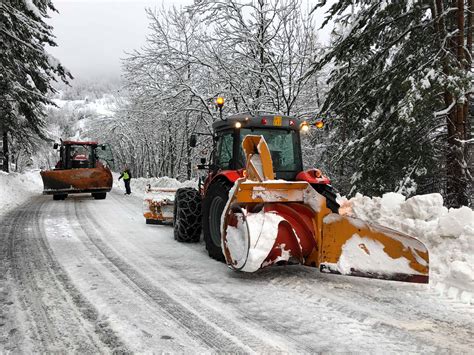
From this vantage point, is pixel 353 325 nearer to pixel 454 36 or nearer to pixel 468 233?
pixel 468 233

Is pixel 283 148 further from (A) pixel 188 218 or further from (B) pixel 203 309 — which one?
(B) pixel 203 309

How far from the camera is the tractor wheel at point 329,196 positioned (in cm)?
521

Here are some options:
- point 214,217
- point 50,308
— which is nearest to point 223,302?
point 50,308

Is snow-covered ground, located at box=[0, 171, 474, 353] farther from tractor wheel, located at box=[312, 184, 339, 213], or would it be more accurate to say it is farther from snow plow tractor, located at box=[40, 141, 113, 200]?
snow plow tractor, located at box=[40, 141, 113, 200]

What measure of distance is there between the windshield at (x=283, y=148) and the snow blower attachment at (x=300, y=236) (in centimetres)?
124

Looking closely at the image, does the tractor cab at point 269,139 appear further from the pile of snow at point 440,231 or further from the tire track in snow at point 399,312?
the tire track in snow at point 399,312

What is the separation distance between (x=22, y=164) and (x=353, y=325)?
6282 cm

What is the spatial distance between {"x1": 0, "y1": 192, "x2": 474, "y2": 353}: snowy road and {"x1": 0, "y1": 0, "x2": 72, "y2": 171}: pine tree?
9.26 m

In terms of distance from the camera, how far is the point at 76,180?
14.9 metres

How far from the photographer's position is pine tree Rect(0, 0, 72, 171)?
12.4 m

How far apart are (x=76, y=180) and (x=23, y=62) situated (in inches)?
183

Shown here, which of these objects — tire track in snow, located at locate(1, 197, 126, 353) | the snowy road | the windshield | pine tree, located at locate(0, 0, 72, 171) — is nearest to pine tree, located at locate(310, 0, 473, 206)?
the windshield

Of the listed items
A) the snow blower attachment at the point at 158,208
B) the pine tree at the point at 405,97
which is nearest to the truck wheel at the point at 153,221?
the snow blower attachment at the point at 158,208

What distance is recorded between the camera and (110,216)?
10430 mm
